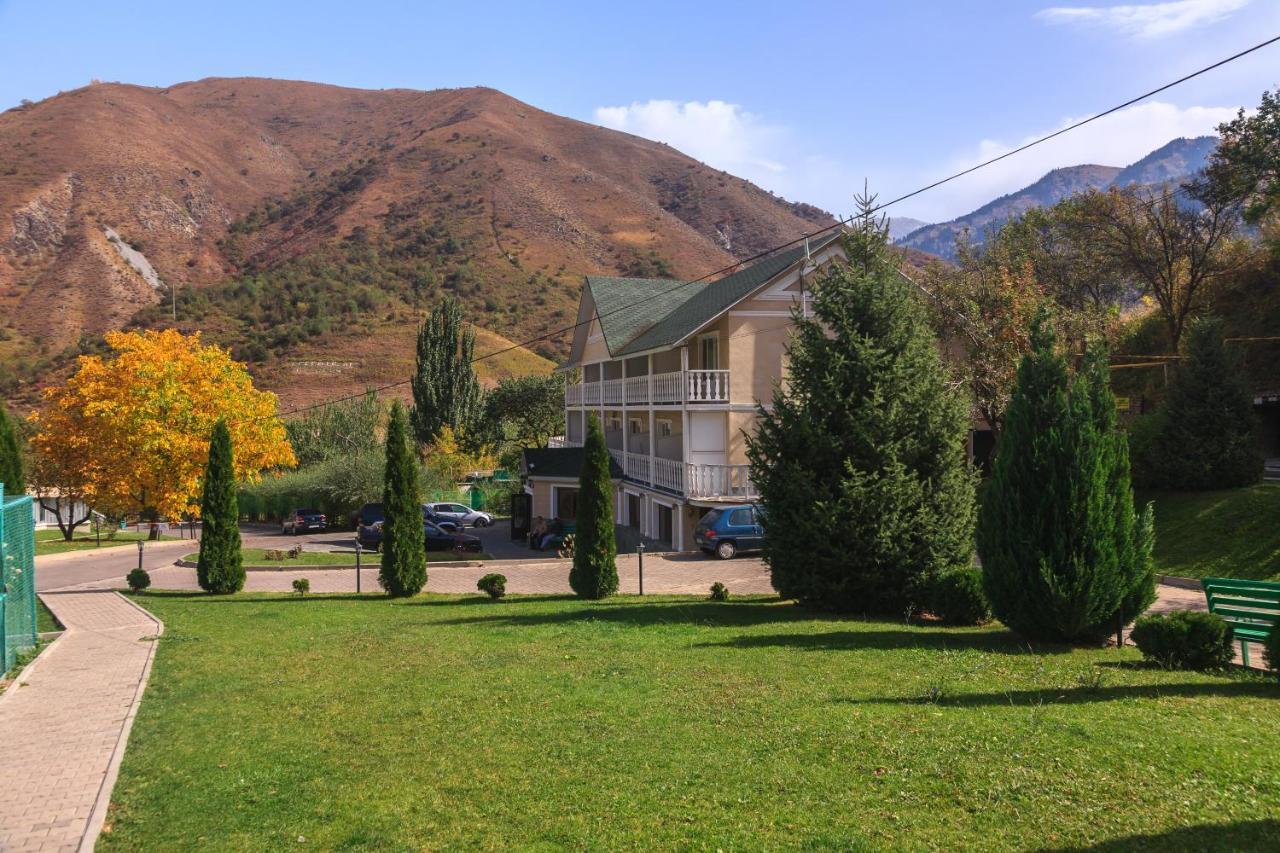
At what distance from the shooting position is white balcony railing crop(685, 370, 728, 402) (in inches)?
1064

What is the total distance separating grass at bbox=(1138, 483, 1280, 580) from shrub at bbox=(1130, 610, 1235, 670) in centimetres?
895

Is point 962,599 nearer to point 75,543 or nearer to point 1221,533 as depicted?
point 1221,533

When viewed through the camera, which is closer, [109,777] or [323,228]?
[109,777]

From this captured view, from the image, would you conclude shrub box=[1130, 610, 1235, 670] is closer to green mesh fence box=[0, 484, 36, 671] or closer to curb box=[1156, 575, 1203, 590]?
curb box=[1156, 575, 1203, 590]

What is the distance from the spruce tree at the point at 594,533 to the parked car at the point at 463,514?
74.3 ft

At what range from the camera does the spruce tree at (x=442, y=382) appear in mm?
55938

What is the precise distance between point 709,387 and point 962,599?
48.8ft

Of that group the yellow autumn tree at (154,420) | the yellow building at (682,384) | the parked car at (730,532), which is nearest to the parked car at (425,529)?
the yellow building at (682,384)

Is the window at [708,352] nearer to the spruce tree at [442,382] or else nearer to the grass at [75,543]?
the grass at [75,543]

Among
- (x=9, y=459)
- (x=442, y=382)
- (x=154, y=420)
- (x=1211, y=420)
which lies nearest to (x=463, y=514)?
(x=154, y=420)

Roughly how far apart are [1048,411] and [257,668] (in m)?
10.8

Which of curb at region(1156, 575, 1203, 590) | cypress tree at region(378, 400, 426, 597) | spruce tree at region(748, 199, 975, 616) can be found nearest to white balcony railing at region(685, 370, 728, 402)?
cypress tree at region(378, 400, 426, 597)

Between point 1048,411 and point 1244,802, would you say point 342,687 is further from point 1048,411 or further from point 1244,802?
point 1048,411

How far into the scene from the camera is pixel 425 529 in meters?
30.2
